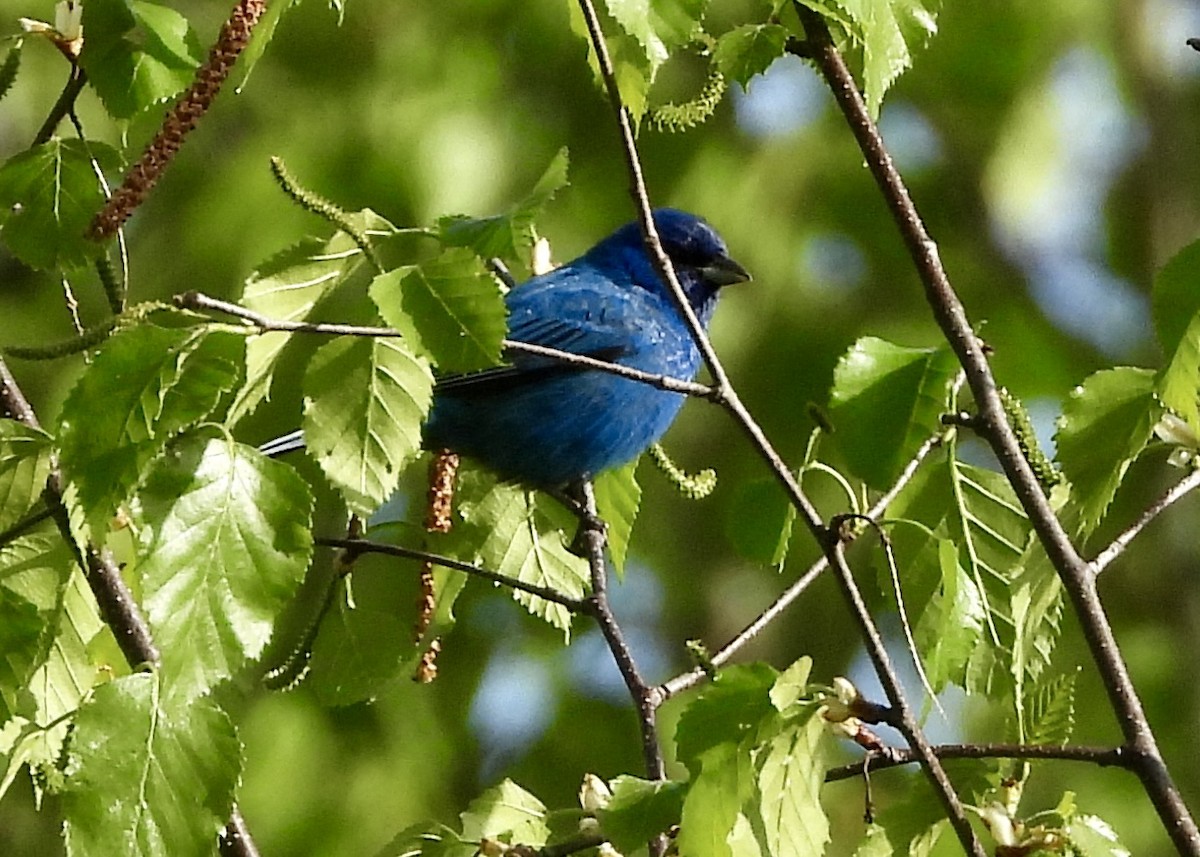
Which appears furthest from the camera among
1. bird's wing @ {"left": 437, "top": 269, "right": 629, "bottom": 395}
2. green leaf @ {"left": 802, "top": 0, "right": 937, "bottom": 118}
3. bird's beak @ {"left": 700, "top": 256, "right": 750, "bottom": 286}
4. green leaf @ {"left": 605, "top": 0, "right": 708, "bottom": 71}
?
bird's beak @ {"left": 700, "top": 256, "right": 750, "bottom": 286}

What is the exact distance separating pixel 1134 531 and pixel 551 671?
497 centimetres

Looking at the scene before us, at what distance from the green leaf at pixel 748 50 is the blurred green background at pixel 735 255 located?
3405 mm

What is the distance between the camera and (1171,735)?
22.7 ft

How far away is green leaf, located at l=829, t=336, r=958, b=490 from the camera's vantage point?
2.23 metres

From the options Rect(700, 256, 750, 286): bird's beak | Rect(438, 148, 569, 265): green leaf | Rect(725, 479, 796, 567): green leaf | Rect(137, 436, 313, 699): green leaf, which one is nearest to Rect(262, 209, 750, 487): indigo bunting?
Rect(700, 256, 750, 286): bird's beak

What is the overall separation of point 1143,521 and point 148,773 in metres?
1.21

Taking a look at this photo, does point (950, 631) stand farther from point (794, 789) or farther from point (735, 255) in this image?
point (735, 255)

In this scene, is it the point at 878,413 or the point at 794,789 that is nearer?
the point at 794,789

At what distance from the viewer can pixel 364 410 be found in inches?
75.1

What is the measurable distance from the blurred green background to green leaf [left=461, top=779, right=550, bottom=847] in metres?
3.40

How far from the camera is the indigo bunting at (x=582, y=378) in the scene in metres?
3.75

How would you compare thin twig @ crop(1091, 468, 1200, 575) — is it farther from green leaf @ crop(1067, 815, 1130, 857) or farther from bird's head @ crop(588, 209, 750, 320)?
bird's head @ crop(588, 209, 750, 320)

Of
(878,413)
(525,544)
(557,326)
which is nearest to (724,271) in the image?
(557,326)

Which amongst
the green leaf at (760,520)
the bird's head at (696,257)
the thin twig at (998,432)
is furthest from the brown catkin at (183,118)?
the bird's head at (696,257)
